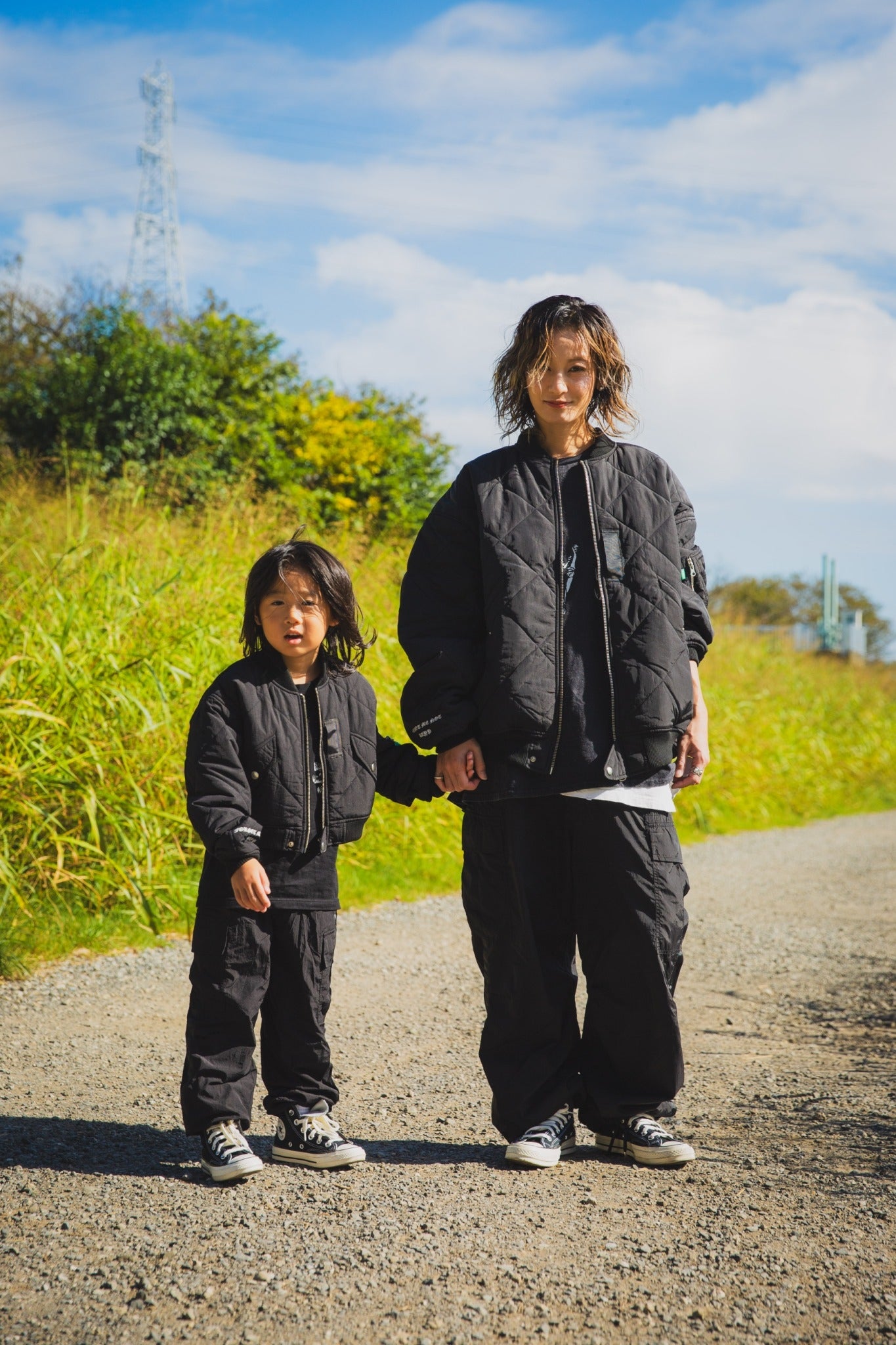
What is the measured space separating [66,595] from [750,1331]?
4.50 meters

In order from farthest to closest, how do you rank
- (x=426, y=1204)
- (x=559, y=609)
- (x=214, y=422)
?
(x=214, y=422) < (x=559, y=609) < (x=426, y=1204)

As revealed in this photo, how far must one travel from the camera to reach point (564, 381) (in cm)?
262

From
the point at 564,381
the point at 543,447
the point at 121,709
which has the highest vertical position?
the point at 564,381

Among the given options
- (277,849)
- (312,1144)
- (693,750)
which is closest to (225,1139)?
(312,1144)

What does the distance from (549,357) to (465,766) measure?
37.2 inches

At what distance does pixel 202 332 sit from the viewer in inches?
447

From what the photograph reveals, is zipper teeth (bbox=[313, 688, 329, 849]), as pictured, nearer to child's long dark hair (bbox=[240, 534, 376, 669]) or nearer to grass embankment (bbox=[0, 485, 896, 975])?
child's long dark hair (bbox=[240, 534, 376, 669])

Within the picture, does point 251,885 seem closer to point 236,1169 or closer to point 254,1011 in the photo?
point 254,1011

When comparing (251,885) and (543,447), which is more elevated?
(543,447)

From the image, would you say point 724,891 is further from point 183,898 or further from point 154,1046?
point 154,1046

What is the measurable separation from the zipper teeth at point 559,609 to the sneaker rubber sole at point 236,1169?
3.27ft

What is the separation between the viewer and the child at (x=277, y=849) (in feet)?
7.93

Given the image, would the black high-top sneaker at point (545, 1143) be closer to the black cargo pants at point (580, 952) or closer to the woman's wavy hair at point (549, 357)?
the black cargo pants at point (580, 952)

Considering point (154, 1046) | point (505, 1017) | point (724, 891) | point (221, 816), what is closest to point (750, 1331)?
point (505, 1017)
